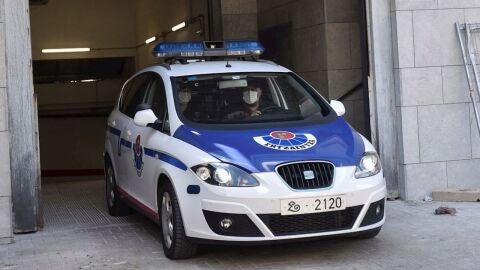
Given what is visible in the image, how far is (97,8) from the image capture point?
80.7 feet

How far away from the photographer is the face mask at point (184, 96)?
23.7ft

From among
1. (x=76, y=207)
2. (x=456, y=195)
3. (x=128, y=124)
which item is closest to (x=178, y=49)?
(x=128, y=124)

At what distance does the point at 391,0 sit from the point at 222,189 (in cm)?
421

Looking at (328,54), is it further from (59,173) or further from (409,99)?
(59,173)

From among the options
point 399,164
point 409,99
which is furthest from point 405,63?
point 399,164

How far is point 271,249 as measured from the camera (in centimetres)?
695

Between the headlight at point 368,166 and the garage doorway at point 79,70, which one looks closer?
the headlight at point 368,166

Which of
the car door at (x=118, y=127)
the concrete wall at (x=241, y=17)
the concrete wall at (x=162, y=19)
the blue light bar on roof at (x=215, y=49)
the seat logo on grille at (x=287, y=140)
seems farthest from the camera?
the concrete wall at (x=162, y=19)

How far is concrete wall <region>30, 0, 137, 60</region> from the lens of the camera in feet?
79.8

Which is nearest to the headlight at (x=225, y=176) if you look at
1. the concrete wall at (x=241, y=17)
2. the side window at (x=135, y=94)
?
the side window at (x=135, y=94)

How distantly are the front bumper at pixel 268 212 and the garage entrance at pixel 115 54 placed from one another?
2.70 m

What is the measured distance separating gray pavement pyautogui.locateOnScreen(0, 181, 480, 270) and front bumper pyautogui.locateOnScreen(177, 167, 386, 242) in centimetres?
33

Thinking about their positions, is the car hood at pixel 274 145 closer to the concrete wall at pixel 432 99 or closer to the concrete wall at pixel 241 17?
the concrete wall at pixel 432 99

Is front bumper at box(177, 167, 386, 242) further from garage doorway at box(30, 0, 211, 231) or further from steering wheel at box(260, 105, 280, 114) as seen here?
garage doorway at box(30, 0, 211, 231)
